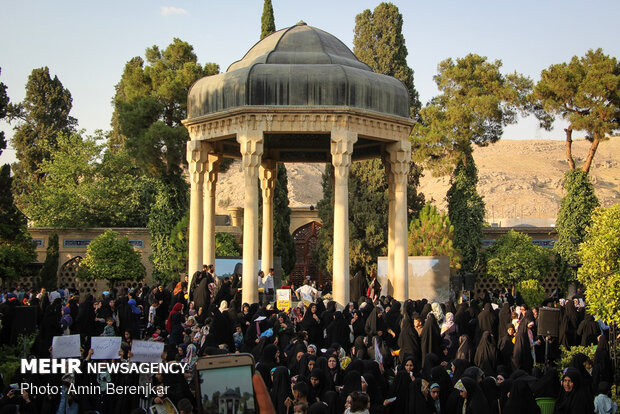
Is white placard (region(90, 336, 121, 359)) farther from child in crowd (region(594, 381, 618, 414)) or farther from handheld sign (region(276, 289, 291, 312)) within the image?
handheld sign (region(276, 289, 291, 312))

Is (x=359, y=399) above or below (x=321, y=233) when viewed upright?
below

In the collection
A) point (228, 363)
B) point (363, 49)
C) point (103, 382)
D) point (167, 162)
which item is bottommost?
point (103, 382)

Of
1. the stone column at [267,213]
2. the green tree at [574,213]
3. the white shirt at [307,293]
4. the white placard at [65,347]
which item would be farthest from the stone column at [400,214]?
the white placard at [65,347]

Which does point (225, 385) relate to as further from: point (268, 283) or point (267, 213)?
point (267, 213)

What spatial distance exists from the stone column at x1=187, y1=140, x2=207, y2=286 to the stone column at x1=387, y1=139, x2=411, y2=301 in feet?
16.6

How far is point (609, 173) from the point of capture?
71062 mm

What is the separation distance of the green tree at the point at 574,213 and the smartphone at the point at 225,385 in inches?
887

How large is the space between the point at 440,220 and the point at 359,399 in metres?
20.1

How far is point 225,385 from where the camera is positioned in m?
7.47

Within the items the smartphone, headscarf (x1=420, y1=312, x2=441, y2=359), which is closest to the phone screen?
the smartphone

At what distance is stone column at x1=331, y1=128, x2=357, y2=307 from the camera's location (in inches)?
741

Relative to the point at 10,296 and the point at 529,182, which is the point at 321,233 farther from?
the point at 529,182

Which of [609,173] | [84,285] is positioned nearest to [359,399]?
[84,285]

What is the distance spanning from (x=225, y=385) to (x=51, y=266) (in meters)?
23.9
